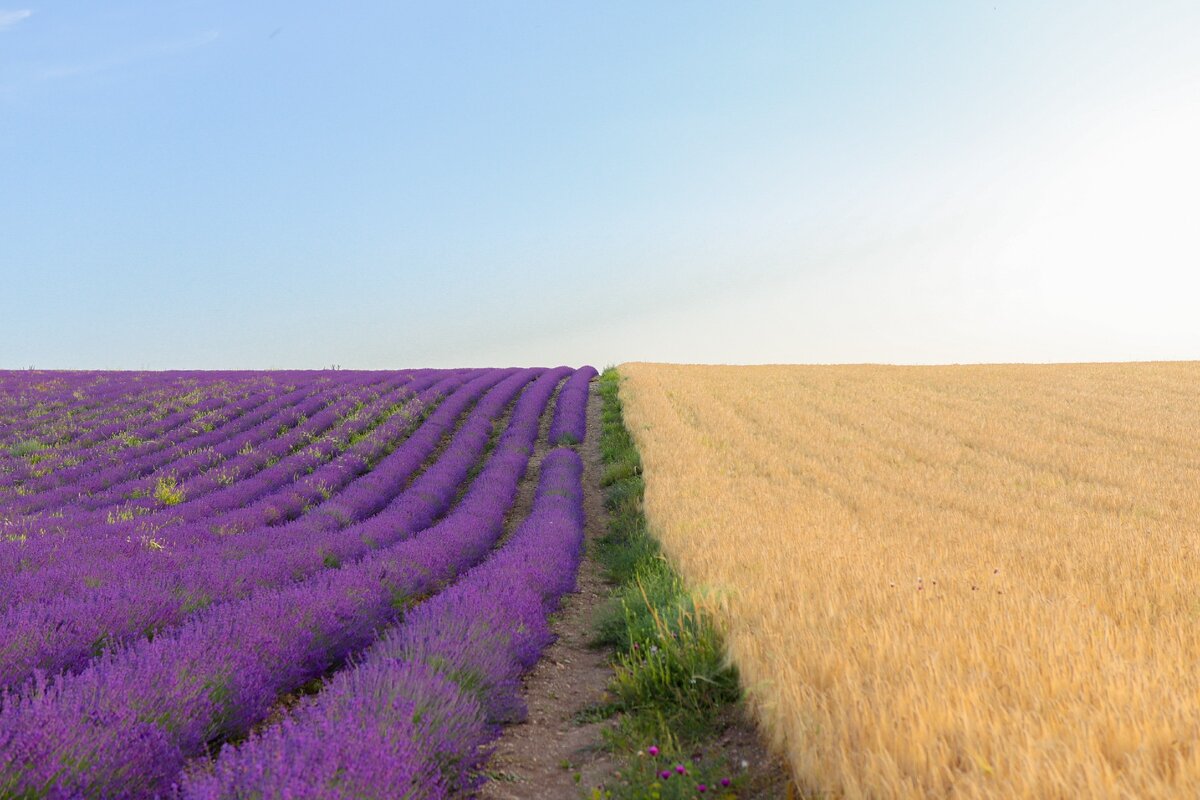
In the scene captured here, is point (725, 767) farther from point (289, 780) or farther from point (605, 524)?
point (605, 524)

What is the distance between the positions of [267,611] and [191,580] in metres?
1.51

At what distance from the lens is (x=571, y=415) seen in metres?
19.7

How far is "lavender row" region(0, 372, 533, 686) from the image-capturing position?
446cm

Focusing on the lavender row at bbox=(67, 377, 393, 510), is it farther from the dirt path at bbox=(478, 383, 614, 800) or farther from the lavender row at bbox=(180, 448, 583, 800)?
the lavender row at bbox=(180, 448, 583, 800)

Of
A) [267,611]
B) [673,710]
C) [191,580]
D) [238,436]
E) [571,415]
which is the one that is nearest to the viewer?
[673,710]

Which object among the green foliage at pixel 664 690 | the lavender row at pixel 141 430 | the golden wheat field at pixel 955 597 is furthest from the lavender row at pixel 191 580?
the lavender row at pixel 141 430

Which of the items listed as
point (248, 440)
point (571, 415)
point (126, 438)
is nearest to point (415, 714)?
point (248, 440)

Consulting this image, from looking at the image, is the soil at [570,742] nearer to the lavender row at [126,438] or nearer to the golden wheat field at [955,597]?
the golden wheat field at [955,597]

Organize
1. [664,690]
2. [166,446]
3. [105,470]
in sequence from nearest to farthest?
[664,690] → [105,470] → [166,446]

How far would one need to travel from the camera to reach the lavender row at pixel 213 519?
6129 mm

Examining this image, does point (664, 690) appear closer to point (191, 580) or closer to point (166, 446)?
point (191, 580)

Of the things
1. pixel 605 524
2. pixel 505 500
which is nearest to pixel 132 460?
pixel 505 500

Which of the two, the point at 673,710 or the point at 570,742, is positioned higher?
the point at 673,710

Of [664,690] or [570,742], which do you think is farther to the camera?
[664,690]
